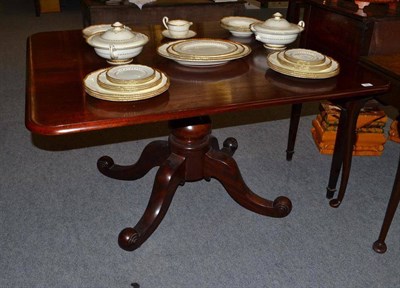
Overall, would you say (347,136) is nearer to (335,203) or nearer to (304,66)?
(335,203)

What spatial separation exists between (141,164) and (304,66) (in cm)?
98

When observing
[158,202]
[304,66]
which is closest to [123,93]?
[304,66]

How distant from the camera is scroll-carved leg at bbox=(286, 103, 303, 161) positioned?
7.02 ft

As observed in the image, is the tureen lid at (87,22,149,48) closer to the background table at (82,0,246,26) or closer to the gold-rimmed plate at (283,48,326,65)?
the gold-rimmed plate at (283,48,326,65)

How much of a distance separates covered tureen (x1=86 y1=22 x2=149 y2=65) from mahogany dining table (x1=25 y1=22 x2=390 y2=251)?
78 mm

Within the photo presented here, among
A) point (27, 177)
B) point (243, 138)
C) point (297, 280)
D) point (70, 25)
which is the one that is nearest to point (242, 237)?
point (297, 280)

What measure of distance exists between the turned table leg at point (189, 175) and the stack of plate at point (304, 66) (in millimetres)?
476

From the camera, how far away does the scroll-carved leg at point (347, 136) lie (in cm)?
159

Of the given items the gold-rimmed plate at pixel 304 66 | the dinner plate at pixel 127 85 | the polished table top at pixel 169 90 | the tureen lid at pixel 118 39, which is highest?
the tureen lid at pixel 118 39

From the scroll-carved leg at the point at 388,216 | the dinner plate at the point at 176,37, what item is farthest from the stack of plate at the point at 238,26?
the scroll-carved leg at the point at 388,216

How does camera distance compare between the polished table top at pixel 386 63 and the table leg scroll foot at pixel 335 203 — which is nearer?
the polished table top at pixel 386 63

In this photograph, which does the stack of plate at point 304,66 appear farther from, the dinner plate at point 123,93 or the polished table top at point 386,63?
the dinner plate at point 123,93

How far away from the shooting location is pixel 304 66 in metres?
1.27

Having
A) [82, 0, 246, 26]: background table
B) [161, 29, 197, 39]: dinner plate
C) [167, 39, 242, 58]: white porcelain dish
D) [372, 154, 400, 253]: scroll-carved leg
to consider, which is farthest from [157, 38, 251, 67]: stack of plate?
[82, 0, 246, 26]: background table
